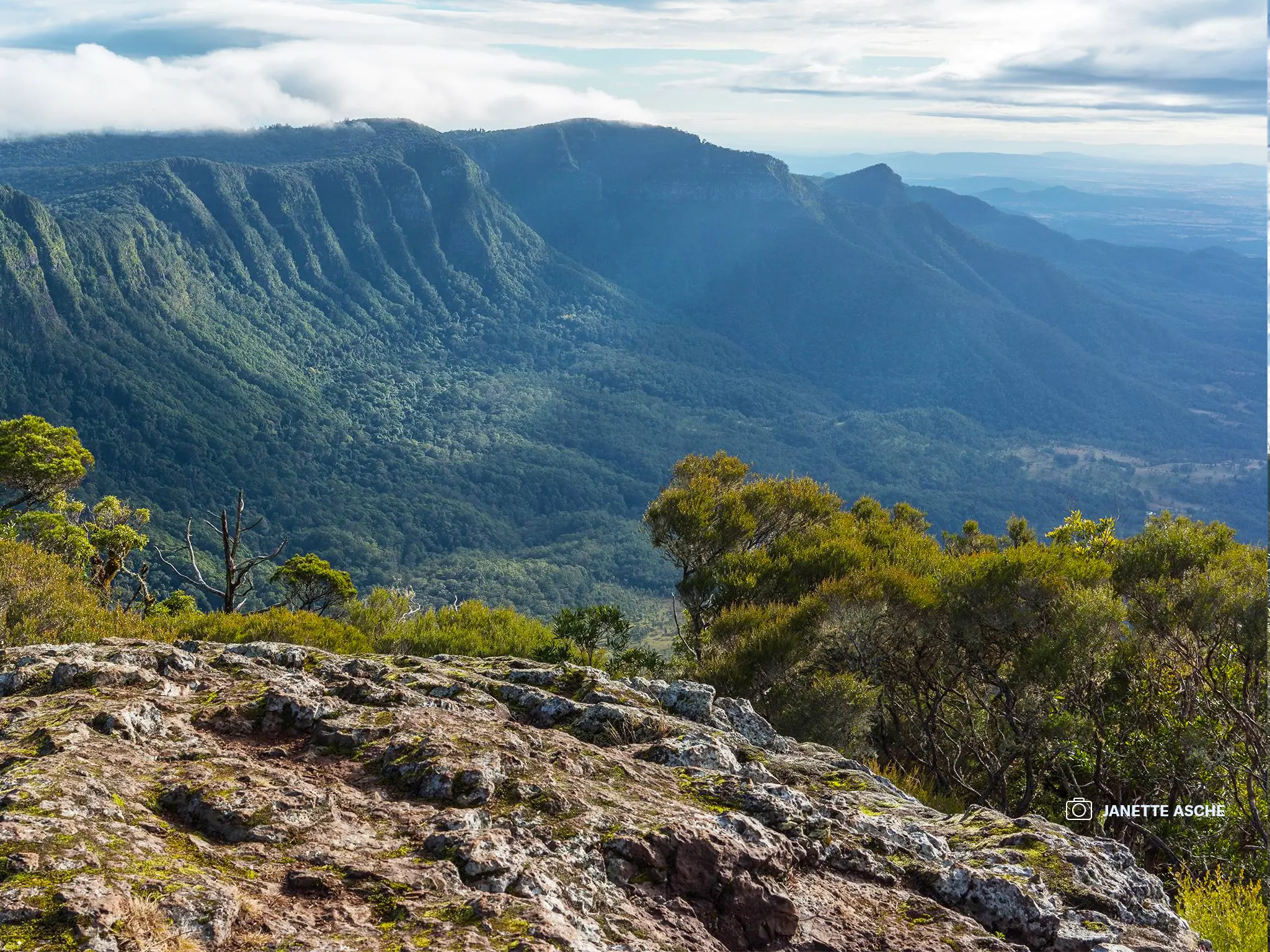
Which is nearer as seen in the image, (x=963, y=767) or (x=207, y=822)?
(x=207, y=822)

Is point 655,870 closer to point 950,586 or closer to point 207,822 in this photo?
point 207,822

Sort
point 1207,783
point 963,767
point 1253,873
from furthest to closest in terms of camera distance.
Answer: point 963,767 → point 1207,783 → point 1253,873

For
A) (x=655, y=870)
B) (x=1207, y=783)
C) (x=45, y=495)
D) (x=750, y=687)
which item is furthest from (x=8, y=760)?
Result: (x=45, y=495)

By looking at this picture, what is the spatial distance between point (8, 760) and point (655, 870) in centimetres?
558

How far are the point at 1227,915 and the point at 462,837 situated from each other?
9820 millimetres

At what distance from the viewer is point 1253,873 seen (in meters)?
16.6

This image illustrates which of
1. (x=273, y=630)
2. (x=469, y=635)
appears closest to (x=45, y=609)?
(x=273, y=630)

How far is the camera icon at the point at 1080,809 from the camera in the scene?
17484 mm

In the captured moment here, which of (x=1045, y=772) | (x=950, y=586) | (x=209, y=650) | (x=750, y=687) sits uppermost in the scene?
(x=209, y=650)

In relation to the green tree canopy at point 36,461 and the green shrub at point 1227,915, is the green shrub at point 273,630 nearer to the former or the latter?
the green tree canopy at point 36,461

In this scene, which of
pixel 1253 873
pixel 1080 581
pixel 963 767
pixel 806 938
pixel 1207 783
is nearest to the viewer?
pixel 806 938

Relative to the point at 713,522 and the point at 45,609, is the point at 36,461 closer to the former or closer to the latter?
the point at 45,609

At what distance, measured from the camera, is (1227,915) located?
10.8m

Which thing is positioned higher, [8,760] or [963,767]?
[8,760]
